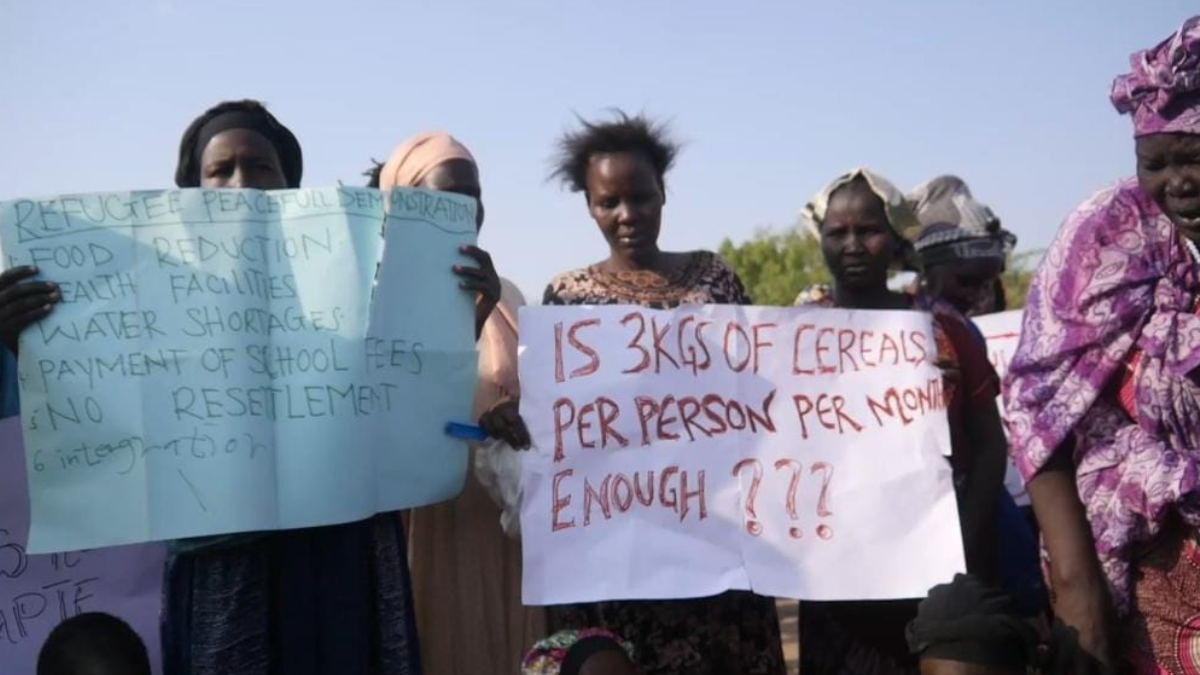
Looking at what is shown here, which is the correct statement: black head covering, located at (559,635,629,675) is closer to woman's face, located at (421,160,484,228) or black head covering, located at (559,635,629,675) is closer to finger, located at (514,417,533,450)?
finger, located at (514,417,533,450)

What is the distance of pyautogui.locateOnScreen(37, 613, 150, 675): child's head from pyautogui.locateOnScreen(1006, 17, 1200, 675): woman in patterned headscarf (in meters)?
2.03

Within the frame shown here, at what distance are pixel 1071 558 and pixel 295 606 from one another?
1694mm

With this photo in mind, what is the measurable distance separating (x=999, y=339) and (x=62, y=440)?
4066mm

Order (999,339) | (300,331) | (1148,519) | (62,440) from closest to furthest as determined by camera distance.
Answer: (1148,519) → (62,440) → (300,331) → (999,339)

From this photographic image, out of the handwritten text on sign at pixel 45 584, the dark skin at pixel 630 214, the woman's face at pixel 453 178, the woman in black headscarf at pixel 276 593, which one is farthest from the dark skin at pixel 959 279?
the handwritten text on sign at pixel 45 584

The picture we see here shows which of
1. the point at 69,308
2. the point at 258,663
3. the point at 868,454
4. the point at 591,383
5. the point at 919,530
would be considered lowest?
the point at 258,663

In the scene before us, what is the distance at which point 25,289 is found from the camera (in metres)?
2.47

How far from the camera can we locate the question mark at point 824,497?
3008 millimetres

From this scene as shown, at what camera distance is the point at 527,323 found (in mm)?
3014

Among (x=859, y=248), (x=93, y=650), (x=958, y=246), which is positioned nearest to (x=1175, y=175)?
(x=859, y=248)

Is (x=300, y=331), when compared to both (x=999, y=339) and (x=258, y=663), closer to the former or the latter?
(x=258, y=663)

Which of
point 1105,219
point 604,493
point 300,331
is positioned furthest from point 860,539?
point 300,331

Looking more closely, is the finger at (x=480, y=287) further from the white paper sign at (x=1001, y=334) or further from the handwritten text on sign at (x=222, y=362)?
the white paper sign at (x=1001, y=334)

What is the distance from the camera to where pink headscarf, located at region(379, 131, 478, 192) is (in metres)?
3.52
